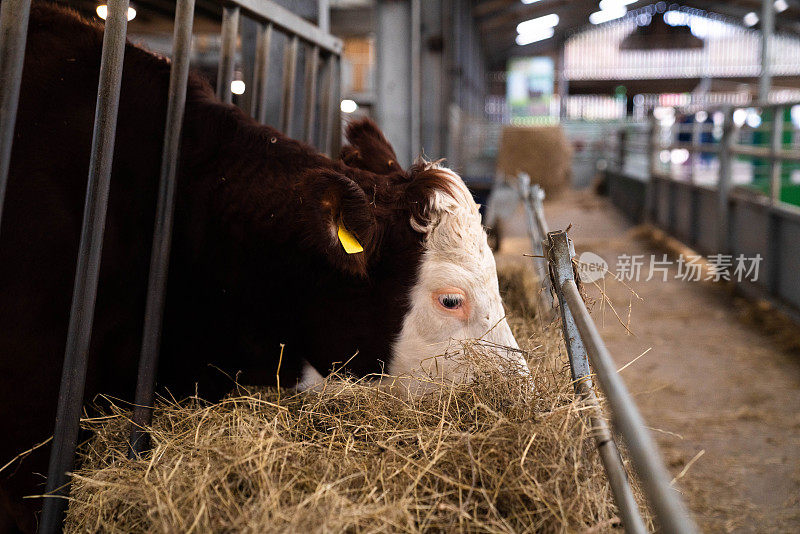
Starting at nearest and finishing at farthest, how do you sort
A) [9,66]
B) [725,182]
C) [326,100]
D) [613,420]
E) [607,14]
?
[613,420], [9,66], [326,100], [725,182], [607,14]

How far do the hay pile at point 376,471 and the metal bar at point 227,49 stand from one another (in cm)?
167

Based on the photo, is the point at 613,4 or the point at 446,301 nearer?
the point at 446,301

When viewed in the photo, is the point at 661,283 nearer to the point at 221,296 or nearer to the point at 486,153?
the point at 221,296

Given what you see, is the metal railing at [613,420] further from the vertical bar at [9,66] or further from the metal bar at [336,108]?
the metal bar at [336,108]

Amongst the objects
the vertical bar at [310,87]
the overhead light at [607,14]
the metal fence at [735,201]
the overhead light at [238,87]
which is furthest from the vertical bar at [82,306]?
the overhead light at [607,14]

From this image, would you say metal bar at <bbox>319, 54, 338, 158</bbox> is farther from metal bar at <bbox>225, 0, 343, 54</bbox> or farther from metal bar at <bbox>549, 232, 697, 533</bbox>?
metal bar at <bbox>549, 232, 697, 533</bbox>

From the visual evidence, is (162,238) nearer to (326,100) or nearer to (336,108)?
(326,100)

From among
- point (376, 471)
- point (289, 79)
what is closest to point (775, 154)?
point (289, 79)

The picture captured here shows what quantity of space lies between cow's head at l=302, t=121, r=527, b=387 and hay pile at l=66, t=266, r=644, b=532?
194mm

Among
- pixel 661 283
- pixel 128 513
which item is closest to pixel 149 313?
pixel 128 513

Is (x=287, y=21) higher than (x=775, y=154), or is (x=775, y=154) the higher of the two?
(x=287, y=21)

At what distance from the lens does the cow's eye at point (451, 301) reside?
7.15 ft

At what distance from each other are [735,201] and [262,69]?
477 centimetres

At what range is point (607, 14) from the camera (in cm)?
3272
